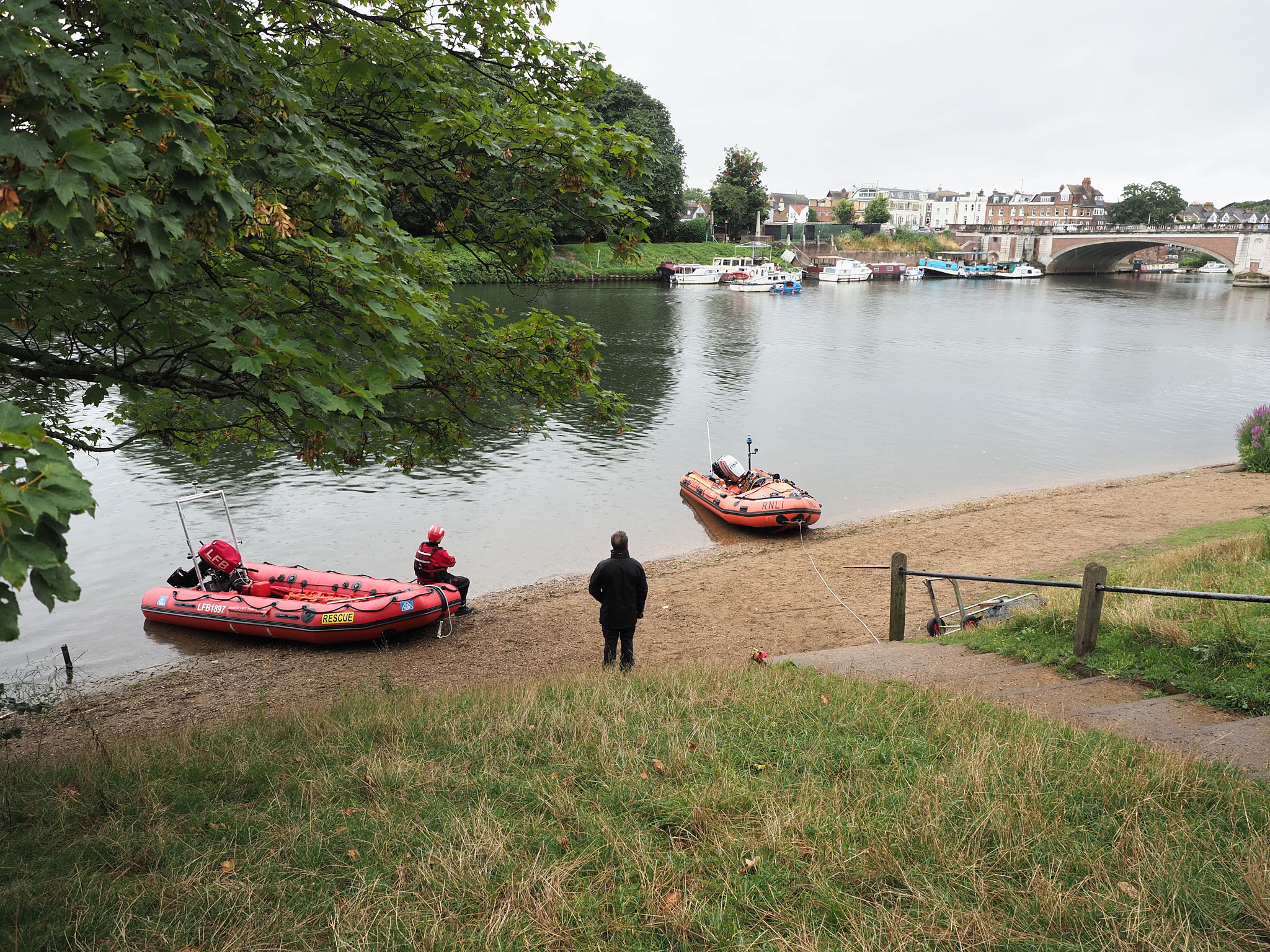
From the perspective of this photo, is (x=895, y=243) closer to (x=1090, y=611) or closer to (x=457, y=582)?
(x=457, y=582)

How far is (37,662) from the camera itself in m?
12.1

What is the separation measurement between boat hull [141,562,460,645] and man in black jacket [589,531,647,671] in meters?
4.66

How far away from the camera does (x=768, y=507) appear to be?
1780 centimetres

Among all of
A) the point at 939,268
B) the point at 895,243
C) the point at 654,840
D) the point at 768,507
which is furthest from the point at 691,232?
the point at 654,840

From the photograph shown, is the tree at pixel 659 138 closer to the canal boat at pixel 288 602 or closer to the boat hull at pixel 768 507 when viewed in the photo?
the boat hull at pixel 768 507

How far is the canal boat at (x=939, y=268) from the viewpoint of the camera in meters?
102

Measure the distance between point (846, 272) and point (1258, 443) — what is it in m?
74.7

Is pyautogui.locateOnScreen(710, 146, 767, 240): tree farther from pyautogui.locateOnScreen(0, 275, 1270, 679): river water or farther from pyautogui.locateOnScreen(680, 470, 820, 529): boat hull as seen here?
pyautogui.locateOnScreen(680, 470, 820, 529): boat hull

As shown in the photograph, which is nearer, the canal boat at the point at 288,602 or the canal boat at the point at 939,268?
the canal boat at the point at 288,602

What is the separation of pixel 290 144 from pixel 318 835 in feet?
14.4

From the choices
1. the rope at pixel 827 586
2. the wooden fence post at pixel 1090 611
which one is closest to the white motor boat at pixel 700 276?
the rope at pixel 827 586

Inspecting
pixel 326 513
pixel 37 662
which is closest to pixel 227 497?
pixel 326 513

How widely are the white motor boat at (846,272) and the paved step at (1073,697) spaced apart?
88118mm

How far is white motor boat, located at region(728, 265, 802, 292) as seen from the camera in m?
77.4
